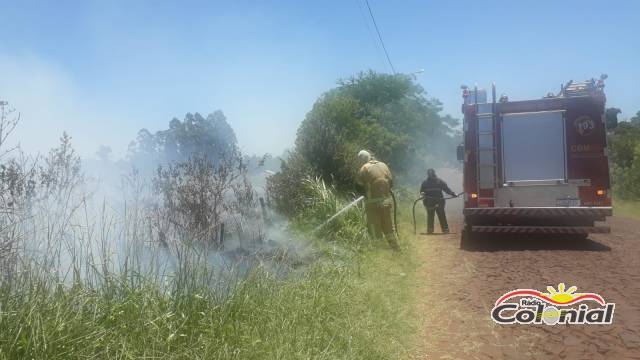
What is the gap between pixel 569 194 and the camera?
791 cm

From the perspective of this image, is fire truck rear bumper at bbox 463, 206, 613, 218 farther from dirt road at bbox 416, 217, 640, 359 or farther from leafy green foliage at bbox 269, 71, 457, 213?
leafy green foliage at bbox 269, 71, 457, 213

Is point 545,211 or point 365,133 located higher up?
point 365,133

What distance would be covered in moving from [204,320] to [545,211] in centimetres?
649

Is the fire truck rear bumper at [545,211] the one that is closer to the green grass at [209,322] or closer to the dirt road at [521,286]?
the dirt road at [521,286]

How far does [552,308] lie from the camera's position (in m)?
4.72

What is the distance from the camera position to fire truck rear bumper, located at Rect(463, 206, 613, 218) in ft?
25.0

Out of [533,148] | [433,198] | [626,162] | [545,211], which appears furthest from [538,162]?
[626,162]

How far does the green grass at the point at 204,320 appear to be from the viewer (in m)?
2.72

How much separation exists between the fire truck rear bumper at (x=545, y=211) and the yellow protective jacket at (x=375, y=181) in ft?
5.64

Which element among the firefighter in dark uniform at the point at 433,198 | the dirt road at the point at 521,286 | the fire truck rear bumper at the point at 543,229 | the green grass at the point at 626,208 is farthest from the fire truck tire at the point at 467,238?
the green grass at the point at 626,208

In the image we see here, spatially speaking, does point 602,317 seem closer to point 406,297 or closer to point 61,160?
point 406,297

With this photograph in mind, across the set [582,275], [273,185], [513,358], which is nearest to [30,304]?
[513,358]

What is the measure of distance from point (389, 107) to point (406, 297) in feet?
52.1

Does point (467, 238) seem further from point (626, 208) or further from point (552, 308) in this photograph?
point (626, 208)
